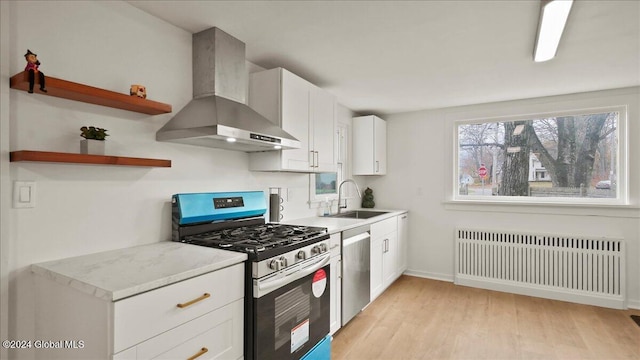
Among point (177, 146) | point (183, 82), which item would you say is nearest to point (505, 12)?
point (183, 82)

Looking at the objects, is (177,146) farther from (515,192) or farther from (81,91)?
(515,192)

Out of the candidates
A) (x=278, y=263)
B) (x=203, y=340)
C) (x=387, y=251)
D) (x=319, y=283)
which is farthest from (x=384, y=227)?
(x=203, y=340)

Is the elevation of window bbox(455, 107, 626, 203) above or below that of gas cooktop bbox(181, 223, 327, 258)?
above

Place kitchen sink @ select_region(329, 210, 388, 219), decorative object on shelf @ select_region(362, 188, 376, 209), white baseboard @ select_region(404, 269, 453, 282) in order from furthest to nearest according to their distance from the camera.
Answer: decorative object on shelf @ select_region(362, 188, 376, 209) → white baseboard @ select_region(404, 269, 453, 282) → kitchen sink @ select_region(329, 210, 388, 219)

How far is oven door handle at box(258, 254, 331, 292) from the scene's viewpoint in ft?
5.60

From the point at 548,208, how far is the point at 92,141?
14.3 ft

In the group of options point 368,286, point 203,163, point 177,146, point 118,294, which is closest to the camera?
point 118,294

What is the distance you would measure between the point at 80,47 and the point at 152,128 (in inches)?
20.4

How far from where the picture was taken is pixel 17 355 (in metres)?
1.43

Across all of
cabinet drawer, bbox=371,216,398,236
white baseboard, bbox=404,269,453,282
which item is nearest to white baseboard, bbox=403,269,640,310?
white baseboard, bbox=404,269,453,282

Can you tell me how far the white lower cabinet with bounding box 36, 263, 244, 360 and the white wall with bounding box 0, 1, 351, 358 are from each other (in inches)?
8.1

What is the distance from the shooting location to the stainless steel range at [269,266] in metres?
1.68

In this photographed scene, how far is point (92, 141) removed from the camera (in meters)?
1.57

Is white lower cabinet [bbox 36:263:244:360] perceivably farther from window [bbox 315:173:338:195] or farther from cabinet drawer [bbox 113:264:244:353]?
window [bbox 315:173:338:195]
